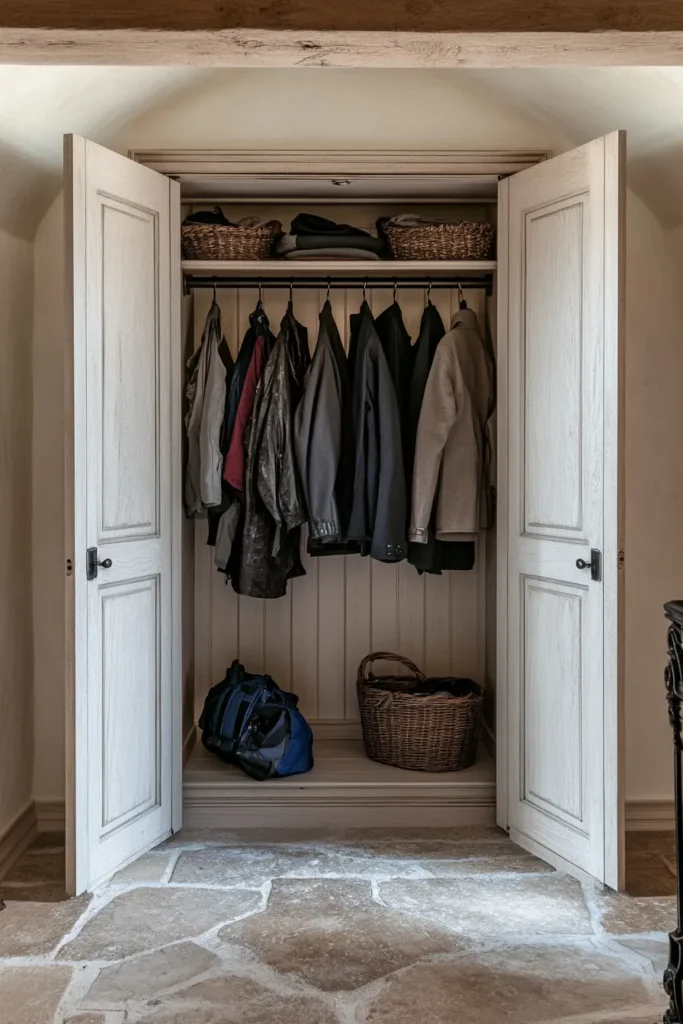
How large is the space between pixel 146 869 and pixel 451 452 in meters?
1.71

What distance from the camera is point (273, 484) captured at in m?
3.39

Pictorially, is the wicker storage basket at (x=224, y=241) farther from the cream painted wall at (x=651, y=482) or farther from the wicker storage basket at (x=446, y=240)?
the cream painted wall at (x=651, y=482)

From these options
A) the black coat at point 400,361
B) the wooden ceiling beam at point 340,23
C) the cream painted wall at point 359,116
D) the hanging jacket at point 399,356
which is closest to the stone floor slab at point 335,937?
the black coat at point 400,361

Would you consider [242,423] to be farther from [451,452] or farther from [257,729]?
[257,729]

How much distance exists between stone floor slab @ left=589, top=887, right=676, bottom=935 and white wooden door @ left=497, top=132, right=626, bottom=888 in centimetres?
6

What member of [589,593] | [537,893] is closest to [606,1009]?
[537,893]

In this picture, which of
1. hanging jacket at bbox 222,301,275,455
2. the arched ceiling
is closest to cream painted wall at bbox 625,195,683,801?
the arched ceiling

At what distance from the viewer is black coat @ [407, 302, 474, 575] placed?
3467mm

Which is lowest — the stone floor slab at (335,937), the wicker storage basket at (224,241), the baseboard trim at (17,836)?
the stone floor slab at (335,937)

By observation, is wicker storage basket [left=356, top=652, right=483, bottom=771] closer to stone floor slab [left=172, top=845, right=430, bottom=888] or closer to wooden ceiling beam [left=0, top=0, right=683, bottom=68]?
stone floor slab [left=172, top=845, right=430, bottom=888]

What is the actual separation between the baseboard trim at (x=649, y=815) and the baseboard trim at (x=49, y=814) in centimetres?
201

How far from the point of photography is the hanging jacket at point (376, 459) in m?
3.38

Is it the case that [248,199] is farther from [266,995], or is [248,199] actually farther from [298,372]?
[266,995]

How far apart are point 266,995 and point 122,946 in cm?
46
